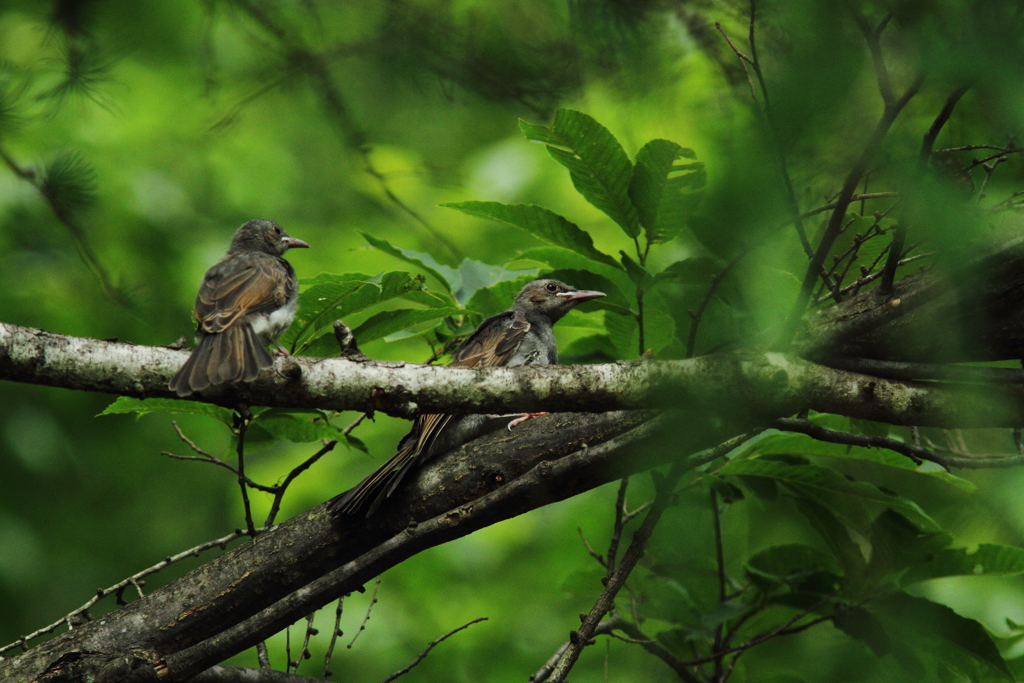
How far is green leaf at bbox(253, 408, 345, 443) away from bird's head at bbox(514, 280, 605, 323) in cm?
180

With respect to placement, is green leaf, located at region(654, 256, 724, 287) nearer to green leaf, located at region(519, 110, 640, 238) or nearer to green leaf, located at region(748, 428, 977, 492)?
green leaf, located at region(519, 110, 640, 238)

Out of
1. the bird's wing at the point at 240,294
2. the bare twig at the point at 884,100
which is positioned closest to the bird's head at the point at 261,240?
the bird's wing at the point at 240,294

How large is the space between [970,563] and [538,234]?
2.13 metres

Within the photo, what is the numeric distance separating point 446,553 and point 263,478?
155 cm

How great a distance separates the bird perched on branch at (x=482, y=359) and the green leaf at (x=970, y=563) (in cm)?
173

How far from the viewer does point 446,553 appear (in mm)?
5996

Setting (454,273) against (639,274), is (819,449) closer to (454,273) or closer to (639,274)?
(639,274)

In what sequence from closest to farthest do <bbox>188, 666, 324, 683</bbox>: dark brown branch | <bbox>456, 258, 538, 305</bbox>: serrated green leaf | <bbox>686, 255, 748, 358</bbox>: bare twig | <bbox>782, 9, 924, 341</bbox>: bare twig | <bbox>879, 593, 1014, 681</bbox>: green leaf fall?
<bbox>782, 9, 924, 341</bbox>: bare twig
<bbox>686, 255, 748, 358</bbox>: bare twig
<bbox>879, 593, 1014, 681</bbox>: green leaf
<bbox>188, 666, 324, 683</bbox>: dark brown branch
<bbox>456, 258, 538, 305</bbox>: serrated green leaf

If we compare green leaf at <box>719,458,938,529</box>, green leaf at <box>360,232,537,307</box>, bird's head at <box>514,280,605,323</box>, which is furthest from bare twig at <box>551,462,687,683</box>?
bird's head at <box>514,280,605,323</box>

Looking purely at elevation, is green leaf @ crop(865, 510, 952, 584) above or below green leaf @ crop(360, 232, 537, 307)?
below

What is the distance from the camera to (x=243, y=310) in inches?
126

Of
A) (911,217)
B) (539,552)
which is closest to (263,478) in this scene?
(539,552)

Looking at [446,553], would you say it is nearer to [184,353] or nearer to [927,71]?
[184,353]

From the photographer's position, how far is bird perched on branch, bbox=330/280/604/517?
302 centimetres
